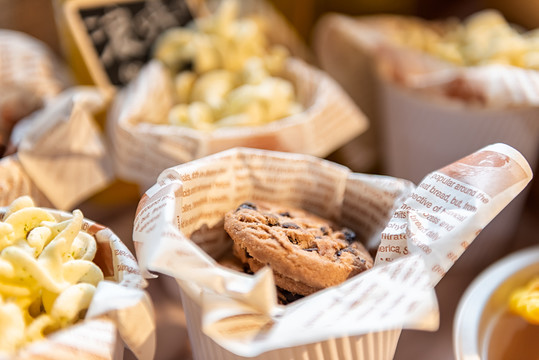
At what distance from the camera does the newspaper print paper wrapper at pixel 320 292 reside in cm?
35

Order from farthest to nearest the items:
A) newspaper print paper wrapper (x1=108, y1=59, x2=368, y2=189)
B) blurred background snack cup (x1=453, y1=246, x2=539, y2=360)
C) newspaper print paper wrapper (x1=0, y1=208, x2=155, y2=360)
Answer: newspaper print paper wrapper (x1=108, y1=59, x2=368, y2=189) → blurred background snack cup (x1=453, y1=246, x2=539, y2=360) → newspaper print paper wrapper (x1=0, y1=208, x2=155, y2=360)

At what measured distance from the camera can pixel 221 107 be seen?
703mm

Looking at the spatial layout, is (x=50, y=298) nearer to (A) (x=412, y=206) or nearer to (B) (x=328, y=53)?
(A) (x=412, y=206)

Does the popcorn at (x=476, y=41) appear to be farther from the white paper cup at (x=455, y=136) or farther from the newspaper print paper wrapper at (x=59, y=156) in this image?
the newspaper print paper wrapper at (x=59, y=156)

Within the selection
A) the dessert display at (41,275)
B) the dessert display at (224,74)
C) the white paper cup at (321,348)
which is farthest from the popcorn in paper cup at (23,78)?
the white paper cup at (321,348)

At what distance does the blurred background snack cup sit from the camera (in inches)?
19.5

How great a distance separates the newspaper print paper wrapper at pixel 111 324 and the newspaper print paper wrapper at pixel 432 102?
0.49m

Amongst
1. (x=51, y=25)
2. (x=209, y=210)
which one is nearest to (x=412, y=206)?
(x=209, y=210)

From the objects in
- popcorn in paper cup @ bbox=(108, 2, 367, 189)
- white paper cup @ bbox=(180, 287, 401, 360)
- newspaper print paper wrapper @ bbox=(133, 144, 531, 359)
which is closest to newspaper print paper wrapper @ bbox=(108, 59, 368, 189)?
popcorn in paper cup @ bbox=(108, 2, 367, 189)

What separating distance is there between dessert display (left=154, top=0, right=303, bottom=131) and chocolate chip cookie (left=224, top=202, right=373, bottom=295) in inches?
8.8

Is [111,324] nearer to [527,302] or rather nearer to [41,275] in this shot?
[41,275]

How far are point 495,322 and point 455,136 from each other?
0.28 meters

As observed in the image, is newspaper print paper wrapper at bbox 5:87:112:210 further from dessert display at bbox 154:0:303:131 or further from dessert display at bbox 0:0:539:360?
dessert display at bbox 154:0:303:131

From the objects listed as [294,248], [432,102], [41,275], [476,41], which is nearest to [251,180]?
[294,248]
